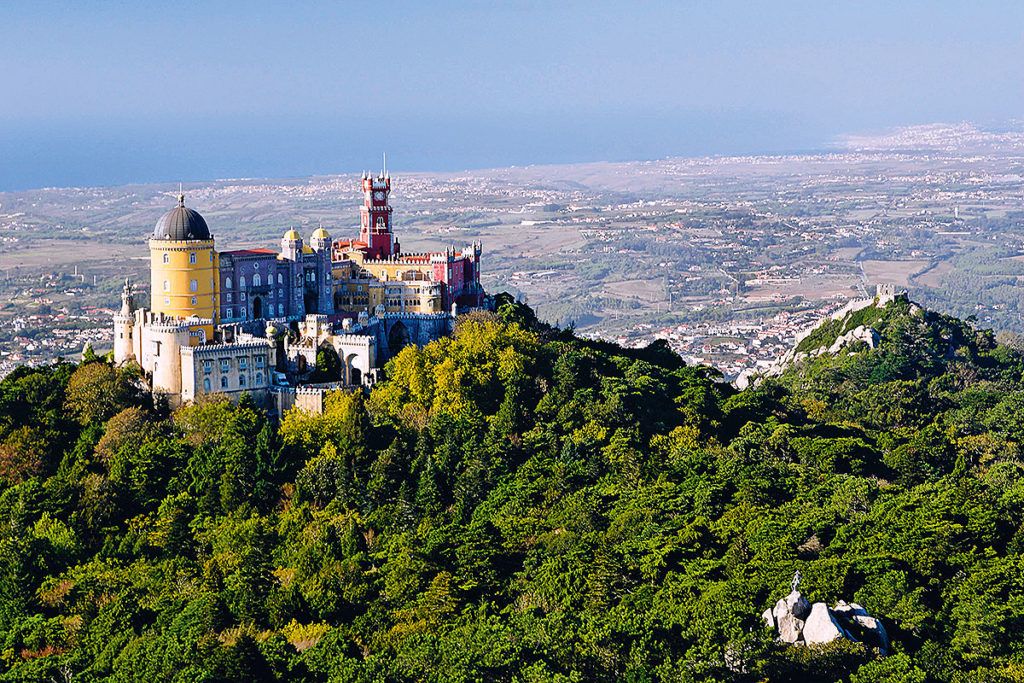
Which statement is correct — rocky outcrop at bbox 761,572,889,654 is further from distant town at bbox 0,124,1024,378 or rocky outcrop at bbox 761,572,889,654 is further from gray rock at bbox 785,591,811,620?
distant town at bbox 0,124,1024,378

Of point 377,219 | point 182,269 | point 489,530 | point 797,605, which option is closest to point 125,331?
point 182,269

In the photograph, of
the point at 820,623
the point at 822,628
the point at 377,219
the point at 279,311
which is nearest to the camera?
the point at 822,628

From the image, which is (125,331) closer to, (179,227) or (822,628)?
(179,227)

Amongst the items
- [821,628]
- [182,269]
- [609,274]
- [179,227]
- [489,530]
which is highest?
[179,227]

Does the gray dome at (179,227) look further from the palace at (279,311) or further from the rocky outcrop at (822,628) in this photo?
the rocky outcrop at (822,628)

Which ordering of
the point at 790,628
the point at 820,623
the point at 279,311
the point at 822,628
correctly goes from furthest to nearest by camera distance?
the point at 279,311, the point at 790,628, the point at 820,623, the point at 822,628

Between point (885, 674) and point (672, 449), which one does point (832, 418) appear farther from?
point (885, 674)

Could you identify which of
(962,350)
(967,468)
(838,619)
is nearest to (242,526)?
(838,619)
